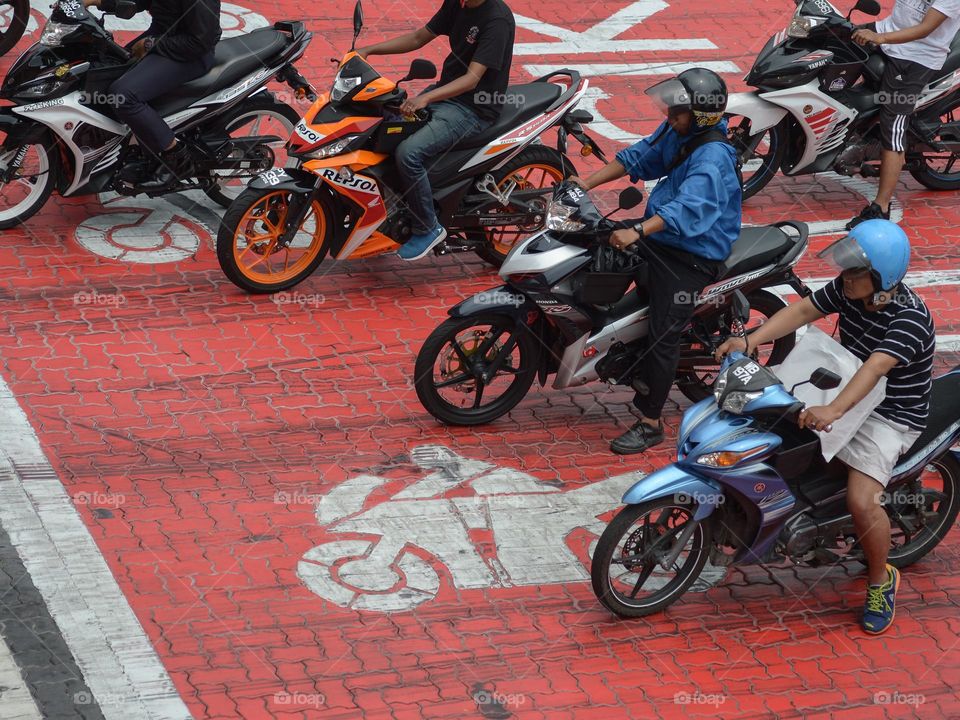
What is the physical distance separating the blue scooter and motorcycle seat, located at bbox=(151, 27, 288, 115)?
4412 millimetres

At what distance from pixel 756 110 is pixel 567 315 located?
3362 mm

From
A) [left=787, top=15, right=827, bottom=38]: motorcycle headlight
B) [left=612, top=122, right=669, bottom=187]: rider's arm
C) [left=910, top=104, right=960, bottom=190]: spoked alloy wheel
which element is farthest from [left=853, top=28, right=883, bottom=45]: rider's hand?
[left=612, top=122, right=669, bottom=187]: rider's arm

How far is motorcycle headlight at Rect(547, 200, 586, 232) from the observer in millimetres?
7414

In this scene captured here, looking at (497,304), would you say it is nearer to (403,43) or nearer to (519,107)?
(519,107)

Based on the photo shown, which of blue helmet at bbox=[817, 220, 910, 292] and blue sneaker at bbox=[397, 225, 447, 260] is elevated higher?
blue helmet at bbox=[817, 220, 910, 292]

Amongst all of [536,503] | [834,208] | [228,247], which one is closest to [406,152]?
[228,247]

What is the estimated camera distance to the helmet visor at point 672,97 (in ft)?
23.2

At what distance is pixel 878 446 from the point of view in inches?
250

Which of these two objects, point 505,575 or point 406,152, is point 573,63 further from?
point 505,575

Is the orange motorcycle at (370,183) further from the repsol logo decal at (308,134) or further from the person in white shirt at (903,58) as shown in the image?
the person in white shirt at (903,58)

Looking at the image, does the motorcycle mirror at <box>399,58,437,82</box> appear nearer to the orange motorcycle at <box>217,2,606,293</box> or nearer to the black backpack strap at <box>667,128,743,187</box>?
the orange motorcycle at <box>217,2,606,293</box>

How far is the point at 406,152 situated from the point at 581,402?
2003mm

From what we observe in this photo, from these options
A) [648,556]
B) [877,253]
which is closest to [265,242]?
[648,556]

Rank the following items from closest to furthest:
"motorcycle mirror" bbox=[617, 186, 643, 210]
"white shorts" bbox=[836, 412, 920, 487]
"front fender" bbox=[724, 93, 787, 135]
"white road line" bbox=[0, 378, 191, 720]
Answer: "white road line" bbox=[0, 378, 191, 720], "white shorts" bbox=[836, 412, 920, 487], "motorcycle mirror" bbox=[617, 186, 643, 210], "front fender" bbox=[724, 93, 787, 135]
